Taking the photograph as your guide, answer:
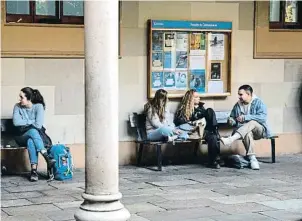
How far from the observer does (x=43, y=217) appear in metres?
7.21

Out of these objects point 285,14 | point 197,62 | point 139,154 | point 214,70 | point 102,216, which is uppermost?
point 285,14

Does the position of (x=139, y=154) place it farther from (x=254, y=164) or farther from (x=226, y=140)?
(x=254, y=164)

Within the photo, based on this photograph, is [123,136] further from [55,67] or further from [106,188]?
[106,188]

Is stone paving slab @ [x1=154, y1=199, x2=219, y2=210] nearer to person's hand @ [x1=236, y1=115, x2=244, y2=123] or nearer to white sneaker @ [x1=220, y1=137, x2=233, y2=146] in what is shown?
white sneaker @ [x1=220, y1=137, x2=233, y2=146]

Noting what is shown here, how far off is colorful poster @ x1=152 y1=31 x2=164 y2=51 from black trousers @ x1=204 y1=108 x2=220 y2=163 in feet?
4.33

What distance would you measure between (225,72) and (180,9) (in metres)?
1.37

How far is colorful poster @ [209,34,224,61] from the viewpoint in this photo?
11727mm

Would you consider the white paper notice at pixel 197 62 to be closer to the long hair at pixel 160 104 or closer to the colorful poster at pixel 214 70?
the colorful poster at pixel 214 70

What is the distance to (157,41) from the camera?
11.2 meters

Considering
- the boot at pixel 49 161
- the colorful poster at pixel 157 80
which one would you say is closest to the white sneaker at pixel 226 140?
Answer: the colorful poster at pixel 157 80

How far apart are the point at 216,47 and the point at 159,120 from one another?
1883mm

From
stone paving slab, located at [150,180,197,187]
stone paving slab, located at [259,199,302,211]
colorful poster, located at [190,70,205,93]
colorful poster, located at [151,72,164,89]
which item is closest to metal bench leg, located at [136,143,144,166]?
colorful poster, located at [151,72,164,89]

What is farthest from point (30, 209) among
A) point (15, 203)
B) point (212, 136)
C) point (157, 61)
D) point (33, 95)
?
point (157, 61)

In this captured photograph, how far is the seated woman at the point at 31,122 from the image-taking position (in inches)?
379
